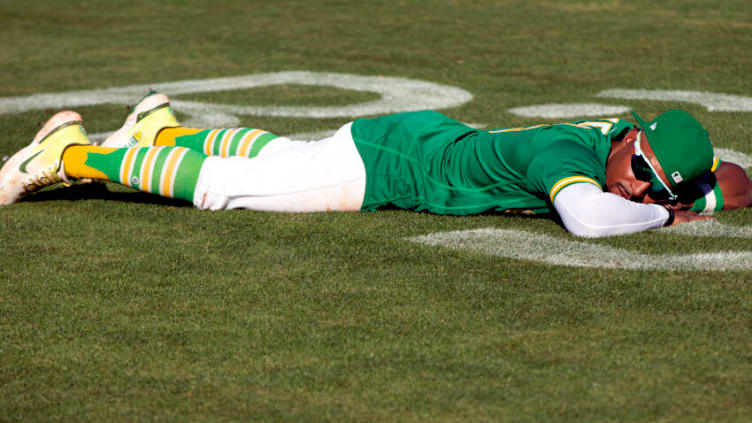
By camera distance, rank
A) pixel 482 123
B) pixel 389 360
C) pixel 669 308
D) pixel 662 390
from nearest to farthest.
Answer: pixel 662 390
pixel 389 360
pixel 669 308
pixel 482 123

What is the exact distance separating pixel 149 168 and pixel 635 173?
220cm

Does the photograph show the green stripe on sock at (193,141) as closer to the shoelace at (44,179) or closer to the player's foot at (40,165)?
the player's foot at (40,165)

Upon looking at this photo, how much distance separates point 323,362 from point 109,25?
10.2 meters

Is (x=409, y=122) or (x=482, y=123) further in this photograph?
(x=482, y=123)

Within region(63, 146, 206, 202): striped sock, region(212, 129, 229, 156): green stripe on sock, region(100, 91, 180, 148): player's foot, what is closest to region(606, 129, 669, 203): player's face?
region(63, 146, 206, 202): striped sock

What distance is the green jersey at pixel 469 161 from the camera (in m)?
4.11

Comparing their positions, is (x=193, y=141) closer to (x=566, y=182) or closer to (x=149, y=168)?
(x=149, y=168)

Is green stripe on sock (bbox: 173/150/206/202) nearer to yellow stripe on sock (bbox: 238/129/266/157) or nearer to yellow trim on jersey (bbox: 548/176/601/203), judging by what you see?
yellow stripe on sock (bbox: 238/129/266/157)

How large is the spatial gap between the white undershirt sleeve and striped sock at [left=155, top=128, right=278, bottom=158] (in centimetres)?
176

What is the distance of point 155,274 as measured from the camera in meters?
3.79

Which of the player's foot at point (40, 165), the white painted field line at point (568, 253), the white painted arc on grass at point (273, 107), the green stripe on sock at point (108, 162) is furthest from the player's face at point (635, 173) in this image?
the white painted arc on grass at point (273, 107)

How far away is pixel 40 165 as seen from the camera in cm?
477

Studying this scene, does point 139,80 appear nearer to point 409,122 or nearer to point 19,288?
point 409,122

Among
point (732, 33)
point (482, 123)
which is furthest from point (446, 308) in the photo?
point (732, 33)
